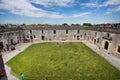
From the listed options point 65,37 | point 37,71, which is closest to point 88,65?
point 37,71

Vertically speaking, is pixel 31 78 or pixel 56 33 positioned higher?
pixel 56 33

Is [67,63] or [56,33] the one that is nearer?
[67,63]

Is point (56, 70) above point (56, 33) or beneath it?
beneath

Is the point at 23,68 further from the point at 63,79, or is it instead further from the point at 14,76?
the point at 63,79

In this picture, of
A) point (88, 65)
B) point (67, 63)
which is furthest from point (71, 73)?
point (88, 65)

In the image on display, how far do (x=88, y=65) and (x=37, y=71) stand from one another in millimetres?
8092

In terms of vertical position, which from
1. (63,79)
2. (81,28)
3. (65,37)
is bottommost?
(63,79)

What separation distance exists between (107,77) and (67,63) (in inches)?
239

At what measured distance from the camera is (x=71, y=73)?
11.4 meters

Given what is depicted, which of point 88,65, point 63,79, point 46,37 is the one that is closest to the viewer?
point 63,79

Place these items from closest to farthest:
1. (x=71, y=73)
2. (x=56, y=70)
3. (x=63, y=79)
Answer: (x=63, y=79), (x=71, y=73), (x=56, y=70)

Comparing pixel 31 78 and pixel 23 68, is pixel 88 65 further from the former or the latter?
pixel 23 68

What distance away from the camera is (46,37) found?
108 feet

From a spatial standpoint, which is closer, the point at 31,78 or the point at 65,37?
the point at 31,78
